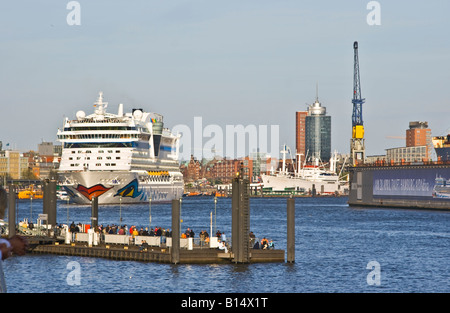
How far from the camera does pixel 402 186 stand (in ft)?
441

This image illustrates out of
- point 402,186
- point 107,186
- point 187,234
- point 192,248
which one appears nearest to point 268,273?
point 192,248

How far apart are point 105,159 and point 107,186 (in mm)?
5325

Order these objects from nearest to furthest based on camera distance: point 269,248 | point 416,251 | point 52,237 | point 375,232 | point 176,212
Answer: point 176,212 < point 269,248 < point 52,237 < point 416,251 < point 375,232

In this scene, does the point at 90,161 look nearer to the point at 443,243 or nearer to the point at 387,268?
the point at 443,243

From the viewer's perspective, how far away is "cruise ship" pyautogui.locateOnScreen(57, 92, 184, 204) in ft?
398

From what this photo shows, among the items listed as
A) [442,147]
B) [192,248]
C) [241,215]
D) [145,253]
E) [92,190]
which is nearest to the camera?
[241,215]

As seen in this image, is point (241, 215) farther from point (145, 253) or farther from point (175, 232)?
point (145, 253)

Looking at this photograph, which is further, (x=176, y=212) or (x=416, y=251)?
(x=416, y=251)

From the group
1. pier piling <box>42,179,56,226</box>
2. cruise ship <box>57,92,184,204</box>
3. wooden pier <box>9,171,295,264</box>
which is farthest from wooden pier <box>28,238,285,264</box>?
cruise ship <box>57,92,184,204</box>

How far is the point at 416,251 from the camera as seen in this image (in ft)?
183

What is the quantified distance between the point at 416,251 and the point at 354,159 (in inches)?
5242

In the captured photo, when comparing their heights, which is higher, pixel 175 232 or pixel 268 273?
pixel 175 232
